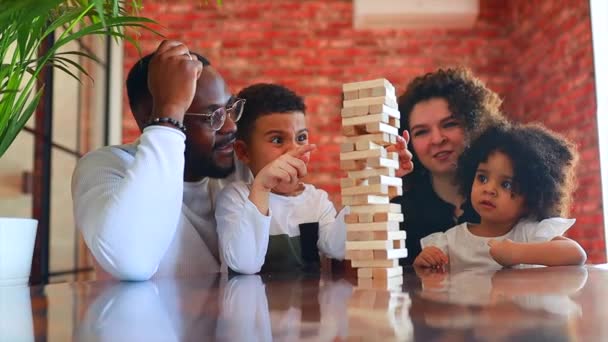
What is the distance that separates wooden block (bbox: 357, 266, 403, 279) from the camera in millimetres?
962

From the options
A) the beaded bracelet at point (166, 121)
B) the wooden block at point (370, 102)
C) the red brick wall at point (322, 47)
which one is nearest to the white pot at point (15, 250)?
the beaded bracelet at point (166, 121)

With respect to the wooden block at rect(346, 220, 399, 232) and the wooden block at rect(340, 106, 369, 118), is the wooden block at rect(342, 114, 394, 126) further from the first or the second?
the wooden block at rect(346, 220, 399, 232)

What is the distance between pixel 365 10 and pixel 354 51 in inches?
11.1

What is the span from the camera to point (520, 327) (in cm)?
46

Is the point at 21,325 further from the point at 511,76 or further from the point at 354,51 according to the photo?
the point at 511,76

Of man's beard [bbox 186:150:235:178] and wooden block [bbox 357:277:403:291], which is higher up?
man's beard [bbox 186:150:235:178]

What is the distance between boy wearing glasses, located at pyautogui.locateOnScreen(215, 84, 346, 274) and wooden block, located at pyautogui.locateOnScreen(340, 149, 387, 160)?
0.66 ft

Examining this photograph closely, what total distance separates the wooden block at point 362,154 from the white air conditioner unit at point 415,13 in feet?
10.2

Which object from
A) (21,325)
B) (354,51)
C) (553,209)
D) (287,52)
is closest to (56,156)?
(287,52)

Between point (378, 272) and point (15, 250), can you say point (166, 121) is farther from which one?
point (378, 272)

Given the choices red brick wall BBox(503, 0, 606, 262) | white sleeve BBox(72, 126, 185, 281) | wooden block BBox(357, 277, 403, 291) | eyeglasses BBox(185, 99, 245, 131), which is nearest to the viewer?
wooden block BBox(357, 277, 403, 291)

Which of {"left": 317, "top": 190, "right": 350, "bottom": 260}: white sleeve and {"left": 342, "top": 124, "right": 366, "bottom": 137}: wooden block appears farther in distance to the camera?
{"left": 317, "top": 190, "right": 350, "bottom": 260}: white sleeve

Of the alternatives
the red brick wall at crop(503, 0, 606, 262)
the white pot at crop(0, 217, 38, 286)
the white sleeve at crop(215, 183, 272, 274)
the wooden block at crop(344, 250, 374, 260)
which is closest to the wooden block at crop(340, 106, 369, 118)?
the wooden block at crop(344, 250, 374, 260)

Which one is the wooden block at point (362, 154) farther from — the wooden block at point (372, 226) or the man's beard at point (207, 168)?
the man's beard at point (207, 168)
